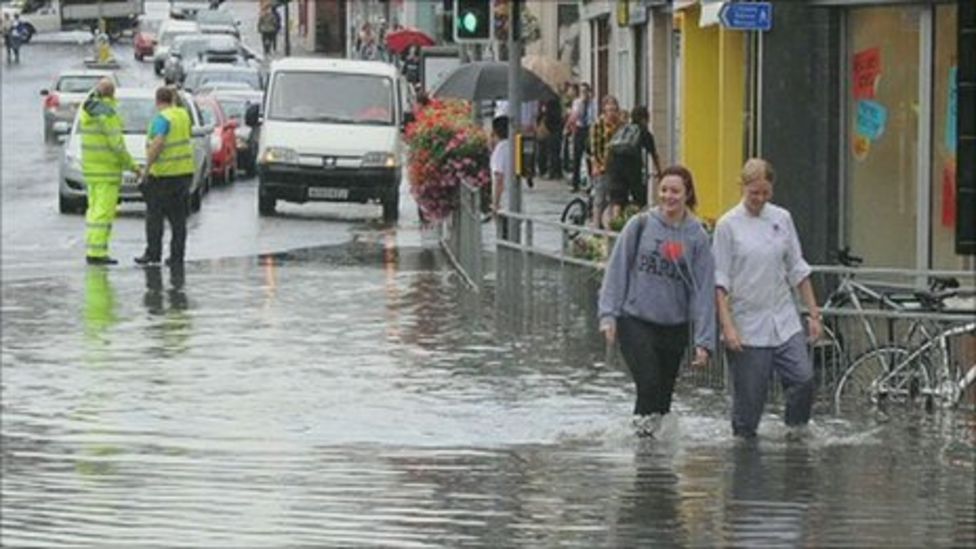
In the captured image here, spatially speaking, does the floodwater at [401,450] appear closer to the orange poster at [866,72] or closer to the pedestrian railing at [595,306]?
the pedestrian railing at [595,306]

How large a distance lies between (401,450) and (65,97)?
40.3 metres

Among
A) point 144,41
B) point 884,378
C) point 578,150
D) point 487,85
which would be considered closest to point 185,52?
point 144,41

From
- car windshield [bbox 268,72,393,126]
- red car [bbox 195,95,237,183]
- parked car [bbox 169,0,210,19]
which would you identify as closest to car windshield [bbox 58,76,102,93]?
red car [bbox 195,95,237,183]

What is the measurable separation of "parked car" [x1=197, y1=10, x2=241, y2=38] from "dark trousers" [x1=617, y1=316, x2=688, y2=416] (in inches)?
2580

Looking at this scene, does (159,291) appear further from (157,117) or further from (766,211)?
(766,211)

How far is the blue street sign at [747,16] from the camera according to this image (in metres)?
22.5

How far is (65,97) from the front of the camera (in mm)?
53125

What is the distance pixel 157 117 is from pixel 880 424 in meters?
12.5

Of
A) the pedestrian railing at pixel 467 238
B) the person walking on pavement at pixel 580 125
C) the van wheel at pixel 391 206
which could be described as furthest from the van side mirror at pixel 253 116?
the pedestrian railing at pixel 467 238

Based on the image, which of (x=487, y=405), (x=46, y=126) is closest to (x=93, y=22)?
(x=46, y=126)

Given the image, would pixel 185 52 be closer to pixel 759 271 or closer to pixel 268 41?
pixel 268 41

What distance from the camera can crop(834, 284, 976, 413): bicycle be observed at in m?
15.1

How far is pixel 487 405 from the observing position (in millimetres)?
15773

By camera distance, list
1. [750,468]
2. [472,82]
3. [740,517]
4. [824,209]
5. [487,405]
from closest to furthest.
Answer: [740,517], [750,468], [487,405], [824,209], [472,82]
